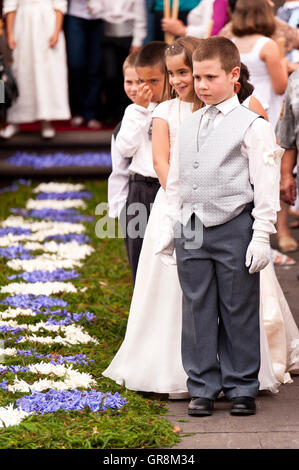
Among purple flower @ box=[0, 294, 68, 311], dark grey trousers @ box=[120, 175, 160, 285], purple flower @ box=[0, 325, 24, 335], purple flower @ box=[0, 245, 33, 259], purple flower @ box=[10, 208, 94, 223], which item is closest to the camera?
dark grey trousers @ box=[120, 175, 160, 285]

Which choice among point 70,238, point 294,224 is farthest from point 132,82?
point 294,224

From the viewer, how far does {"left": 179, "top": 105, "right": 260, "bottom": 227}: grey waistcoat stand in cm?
423

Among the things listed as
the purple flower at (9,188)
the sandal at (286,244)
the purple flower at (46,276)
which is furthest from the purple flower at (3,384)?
the purple flower at (9,188)

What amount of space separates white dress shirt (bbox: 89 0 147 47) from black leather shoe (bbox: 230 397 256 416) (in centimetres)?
671

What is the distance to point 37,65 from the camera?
35.2ft

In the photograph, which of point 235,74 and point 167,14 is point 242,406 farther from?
point 167,14

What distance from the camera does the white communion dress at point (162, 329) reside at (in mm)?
4703

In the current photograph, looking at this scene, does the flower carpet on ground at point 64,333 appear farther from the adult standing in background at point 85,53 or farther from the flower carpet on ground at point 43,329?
the adult standing in background at point 85,53

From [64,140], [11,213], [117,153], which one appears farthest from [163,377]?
[64,140]

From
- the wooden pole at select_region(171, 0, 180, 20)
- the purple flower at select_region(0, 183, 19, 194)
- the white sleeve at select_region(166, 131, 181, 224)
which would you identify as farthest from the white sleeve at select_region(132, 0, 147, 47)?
the white sleeve at select_region(166, 131, 181, 224)

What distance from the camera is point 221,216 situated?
4.26m

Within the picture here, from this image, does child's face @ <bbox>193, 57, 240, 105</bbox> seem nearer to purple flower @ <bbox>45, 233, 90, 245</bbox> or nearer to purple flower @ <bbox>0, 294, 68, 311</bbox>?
purple flower @ <bbox>0, 294, 68, 311</bbox>
